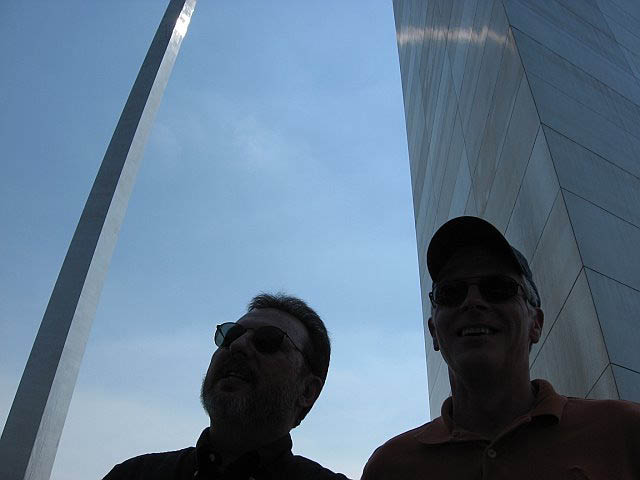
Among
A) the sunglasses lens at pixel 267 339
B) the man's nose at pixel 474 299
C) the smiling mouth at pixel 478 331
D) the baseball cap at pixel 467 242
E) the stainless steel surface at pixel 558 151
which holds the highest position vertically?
the stainless steel surface at pixel 558 151

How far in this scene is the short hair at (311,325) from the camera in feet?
10.4

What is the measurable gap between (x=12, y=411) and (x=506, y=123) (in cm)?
1091

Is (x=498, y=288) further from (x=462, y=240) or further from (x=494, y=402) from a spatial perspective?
(x=494, y=402)

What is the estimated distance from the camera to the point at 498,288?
2354 millimetres

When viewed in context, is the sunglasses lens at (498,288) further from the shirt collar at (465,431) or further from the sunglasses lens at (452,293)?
the shirt collar at (465,431)

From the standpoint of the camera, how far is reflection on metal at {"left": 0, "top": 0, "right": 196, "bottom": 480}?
11195mm

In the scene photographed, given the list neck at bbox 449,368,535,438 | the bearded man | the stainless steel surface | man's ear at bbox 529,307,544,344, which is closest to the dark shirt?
the bearded man

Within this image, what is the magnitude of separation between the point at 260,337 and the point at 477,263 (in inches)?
45.7

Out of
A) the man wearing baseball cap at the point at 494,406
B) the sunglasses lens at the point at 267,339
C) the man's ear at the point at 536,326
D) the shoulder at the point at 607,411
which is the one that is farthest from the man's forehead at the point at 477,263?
the sunglasses lens at the point at 267,339

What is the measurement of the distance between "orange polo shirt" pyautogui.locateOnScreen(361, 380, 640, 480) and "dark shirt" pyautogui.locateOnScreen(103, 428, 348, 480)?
0.43m

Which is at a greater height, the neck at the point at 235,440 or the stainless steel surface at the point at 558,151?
the stainless steel surface at the point at 558,151

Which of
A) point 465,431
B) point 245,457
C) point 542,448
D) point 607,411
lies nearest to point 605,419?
point 607,411

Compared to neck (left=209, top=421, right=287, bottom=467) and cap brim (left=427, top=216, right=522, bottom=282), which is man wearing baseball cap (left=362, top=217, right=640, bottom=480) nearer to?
cap brim (left=427, top=216, right=522, bottom=282)

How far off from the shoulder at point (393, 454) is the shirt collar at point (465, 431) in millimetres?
27
